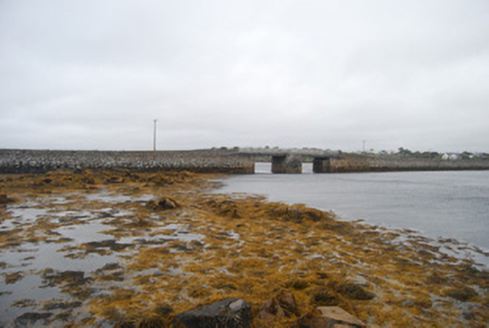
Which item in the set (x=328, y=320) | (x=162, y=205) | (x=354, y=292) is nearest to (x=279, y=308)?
(x=328, y=320)

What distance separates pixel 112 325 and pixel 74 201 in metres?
9.80

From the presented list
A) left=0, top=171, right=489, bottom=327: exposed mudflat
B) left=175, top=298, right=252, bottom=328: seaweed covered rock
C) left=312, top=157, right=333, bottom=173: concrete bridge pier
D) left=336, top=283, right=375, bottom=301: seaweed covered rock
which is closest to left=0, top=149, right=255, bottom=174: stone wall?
left=312, top=157, right=333, bottom=173: concrete bridge pier

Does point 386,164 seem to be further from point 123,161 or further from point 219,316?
point 219,316

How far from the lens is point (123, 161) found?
34.7m

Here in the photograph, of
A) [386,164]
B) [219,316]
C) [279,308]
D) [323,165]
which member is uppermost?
[386,164]

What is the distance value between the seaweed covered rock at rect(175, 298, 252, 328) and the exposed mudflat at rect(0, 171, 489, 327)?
169 millimetres

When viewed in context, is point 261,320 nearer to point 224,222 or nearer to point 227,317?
point 227,317

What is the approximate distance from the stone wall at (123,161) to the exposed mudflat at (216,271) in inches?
999

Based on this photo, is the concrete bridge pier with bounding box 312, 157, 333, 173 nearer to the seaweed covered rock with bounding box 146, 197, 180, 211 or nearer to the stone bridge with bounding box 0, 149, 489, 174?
the stone bridge with bounding box 0, 149, 489, 174

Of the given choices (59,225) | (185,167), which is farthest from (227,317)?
(185,167)

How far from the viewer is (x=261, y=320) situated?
293 cm

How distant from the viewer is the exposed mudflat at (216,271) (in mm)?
3195

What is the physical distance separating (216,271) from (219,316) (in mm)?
1696

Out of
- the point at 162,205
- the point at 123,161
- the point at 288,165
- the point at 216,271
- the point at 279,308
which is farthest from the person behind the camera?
the point at 288,165
